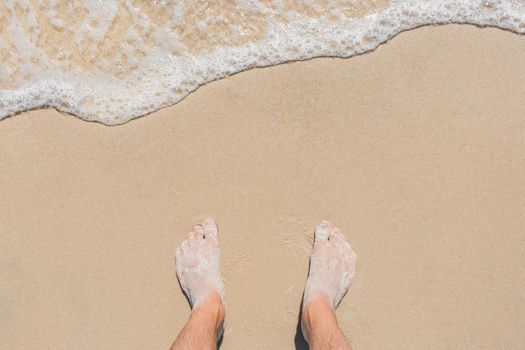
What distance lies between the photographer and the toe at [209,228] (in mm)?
2666

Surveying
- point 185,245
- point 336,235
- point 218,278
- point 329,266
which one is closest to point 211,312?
point 218,278

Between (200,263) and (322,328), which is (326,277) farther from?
(200,263)

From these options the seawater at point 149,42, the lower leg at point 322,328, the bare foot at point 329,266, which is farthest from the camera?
the seawater at point 149,42

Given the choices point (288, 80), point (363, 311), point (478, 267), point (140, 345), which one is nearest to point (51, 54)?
point (288, 80)

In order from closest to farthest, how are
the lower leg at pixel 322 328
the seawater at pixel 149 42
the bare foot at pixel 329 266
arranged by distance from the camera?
the lower leg at pixel 322 328, the bare foot at pixel 329 266, the seawater at pixel 149 42

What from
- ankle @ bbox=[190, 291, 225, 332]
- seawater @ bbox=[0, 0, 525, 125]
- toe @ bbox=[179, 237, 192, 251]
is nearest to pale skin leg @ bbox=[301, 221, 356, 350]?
ankle @ bbox=[190, 291, 225, 332]

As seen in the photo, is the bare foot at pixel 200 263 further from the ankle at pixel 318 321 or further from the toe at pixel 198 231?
the ankle at pixel 318 321

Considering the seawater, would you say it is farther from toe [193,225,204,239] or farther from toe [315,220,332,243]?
toe [315,220,332,243]

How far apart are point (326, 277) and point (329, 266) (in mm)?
64

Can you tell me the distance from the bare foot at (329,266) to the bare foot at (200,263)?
521 millimetres

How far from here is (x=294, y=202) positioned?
267cm

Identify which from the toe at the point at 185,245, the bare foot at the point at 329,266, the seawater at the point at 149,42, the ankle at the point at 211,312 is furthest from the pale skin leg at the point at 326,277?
the seawater at the point at 149,42

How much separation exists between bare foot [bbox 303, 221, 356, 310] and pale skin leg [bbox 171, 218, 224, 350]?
→ 1.61 ft

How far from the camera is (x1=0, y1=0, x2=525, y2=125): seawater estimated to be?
2740 millimetres
